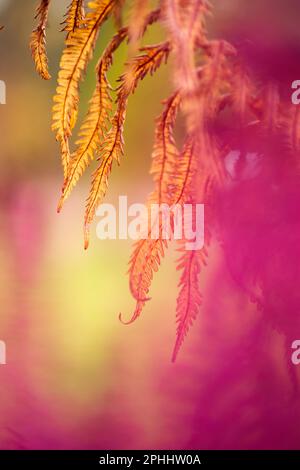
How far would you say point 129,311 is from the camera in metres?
0.88

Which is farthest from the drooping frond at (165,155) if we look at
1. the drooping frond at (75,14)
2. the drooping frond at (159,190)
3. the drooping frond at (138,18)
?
the drooping frond at (75,14)

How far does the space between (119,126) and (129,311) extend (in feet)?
1.13

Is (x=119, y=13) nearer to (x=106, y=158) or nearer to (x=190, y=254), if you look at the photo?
(x=106, y=158)

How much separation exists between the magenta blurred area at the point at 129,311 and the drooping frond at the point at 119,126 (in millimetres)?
30

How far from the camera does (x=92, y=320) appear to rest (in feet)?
2.93

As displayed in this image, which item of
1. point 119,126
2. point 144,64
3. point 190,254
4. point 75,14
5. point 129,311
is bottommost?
point 129,311

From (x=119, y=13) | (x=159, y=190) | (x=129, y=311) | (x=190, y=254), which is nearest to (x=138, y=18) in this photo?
(x=119, y=13)

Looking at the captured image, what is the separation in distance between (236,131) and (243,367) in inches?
17.4

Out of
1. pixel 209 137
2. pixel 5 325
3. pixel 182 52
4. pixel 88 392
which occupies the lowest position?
pixel 88 392

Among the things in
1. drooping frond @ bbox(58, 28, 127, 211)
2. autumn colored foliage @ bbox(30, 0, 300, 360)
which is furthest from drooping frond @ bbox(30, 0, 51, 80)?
drooping frond @ bbox(58, 28, 127, 211)

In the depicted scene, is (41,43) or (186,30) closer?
(186,30)

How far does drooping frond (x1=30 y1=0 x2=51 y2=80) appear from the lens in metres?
0.87

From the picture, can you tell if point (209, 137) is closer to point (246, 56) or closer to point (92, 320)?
point (246, 56)
